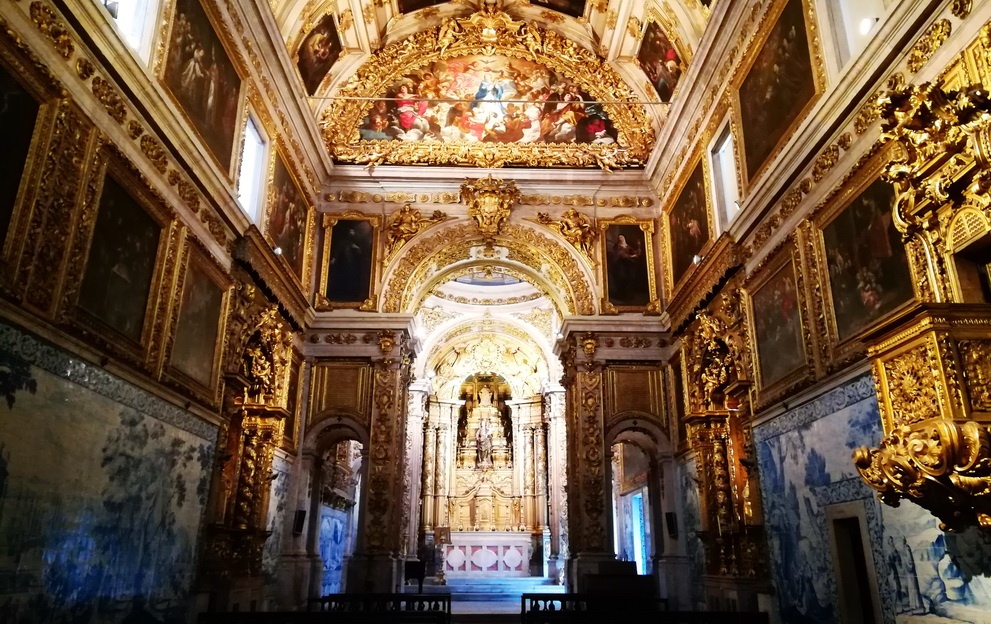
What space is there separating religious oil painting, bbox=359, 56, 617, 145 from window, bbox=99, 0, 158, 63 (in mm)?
8939

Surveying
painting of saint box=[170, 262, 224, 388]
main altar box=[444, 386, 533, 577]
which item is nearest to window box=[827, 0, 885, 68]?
painting of saint box=[170, 262, 224, 388]

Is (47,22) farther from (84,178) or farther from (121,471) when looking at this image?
(121,471)

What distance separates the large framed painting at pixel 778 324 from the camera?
9.89 m

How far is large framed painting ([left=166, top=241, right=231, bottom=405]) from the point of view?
9914 mm

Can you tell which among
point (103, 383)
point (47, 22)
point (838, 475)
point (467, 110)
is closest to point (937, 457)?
point (838, 475)

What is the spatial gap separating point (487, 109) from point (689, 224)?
20.7 feet

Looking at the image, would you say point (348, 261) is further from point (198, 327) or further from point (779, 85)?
point (779, 85)

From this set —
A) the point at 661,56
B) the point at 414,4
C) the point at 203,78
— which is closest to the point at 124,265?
the point at 203,78

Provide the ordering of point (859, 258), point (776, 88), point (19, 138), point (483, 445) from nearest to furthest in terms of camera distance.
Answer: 1. point (19, 138)
2. point (859, 258)
3. point (776, 88)
4. point (483, 445)

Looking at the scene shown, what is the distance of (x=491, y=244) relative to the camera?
59.9 feet

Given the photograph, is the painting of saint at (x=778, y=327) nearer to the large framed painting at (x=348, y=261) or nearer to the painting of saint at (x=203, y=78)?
the painting of saint at (x=203, y=78)

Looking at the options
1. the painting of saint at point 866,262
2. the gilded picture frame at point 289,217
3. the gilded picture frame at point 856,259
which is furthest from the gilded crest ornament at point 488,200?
the painting of saint at point 866,262

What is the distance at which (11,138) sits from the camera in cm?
636

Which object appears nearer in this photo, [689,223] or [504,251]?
[689,223]
